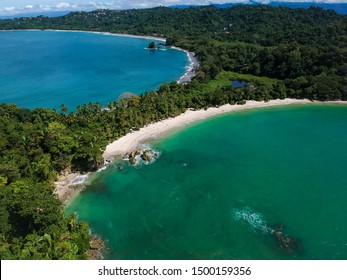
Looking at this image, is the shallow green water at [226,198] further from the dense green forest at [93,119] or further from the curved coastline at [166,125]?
the dense green forest at [93,119]

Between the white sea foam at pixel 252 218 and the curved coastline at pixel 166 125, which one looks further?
the curved coastline at pixel 166 125

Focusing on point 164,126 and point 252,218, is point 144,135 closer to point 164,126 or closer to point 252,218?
point 164,126

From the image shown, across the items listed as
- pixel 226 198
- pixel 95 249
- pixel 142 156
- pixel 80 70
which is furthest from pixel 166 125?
pixel 80 70

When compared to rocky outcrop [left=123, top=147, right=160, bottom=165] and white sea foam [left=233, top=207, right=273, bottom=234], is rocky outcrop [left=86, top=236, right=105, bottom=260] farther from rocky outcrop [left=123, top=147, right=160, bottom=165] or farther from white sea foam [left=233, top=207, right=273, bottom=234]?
rocky outcrop [left=123, top=147, right=160, bottom=165]

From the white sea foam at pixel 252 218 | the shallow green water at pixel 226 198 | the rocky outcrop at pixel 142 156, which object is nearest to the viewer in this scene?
the shallow green water at pixel 226 198

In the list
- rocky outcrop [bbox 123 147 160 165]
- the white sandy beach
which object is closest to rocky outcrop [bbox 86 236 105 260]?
rocky outcrop [bbox 123 147 160 165]

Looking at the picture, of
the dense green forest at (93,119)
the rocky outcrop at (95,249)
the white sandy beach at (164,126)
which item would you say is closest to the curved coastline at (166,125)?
the white sandy beach at (164,126)

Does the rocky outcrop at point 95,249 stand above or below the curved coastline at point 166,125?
below

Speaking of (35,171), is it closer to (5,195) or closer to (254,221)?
(5,195)
